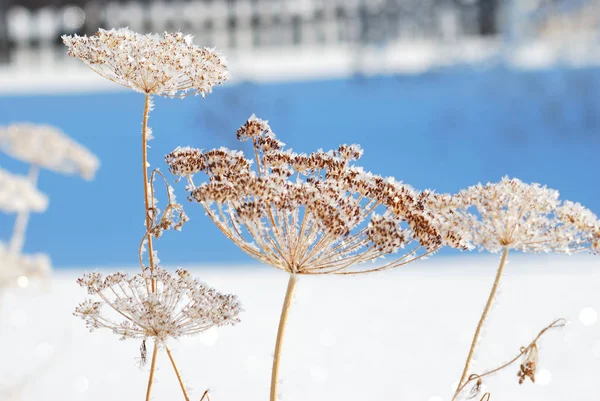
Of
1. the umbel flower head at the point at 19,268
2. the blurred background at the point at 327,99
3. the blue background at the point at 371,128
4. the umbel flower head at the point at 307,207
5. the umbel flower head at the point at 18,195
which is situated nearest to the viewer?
the umbel flower head at the point at 307,207

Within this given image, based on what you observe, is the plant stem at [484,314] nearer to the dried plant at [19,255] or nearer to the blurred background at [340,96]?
the dried plant at [19,255]

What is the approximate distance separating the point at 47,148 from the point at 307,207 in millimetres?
1438

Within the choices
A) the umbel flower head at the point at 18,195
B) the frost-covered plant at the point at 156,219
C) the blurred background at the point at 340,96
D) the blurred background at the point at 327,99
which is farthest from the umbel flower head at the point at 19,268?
the blurred background at the point at 340,96

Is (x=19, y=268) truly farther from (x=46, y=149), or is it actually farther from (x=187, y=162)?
(x=187, y=162)

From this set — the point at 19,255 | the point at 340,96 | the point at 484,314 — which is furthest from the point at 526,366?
the point at 340,96

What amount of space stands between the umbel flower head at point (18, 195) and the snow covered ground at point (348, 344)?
0.83 ft

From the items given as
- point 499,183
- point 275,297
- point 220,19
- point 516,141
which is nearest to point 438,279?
point 275,297

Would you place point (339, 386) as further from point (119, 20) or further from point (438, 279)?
point (119, 20)

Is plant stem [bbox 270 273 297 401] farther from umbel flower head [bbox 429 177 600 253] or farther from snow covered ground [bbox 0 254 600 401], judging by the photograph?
umbel flower head [bbox 429 177 600 253]

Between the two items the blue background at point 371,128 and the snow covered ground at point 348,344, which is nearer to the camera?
the snow covered ground at point 348,344

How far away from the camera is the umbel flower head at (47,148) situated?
1.79 metres

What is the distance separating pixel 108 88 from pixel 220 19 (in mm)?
1052

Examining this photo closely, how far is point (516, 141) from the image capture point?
5883 millimetres

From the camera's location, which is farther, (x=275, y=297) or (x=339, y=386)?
(x=275, y=297)
